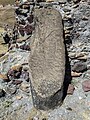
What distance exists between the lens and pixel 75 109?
421cm

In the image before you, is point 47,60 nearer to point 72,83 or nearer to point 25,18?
point 72,83

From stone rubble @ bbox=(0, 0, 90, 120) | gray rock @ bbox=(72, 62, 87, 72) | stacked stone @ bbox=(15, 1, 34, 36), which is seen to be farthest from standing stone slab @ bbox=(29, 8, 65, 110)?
stacked stone @ bbox=(15, 1, 34, 36)

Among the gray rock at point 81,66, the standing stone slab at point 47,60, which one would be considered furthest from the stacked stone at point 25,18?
the gray rock at point 81,66

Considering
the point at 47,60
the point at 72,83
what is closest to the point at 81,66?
the point at 72,83

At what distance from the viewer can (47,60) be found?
4.38m

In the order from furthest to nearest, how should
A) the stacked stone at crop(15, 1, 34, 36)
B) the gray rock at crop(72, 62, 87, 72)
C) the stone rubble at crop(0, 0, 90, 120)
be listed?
the stacked stone at crop(15, 1, 34, 36) < the gray rock at crop(72, 62, 87, 72) < the stone rubble at crop(0, 0, 90, 120)

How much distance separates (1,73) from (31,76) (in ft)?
2.20

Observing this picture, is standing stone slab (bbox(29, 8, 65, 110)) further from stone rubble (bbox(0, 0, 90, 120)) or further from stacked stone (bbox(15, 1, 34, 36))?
stacked stone (bbox(15, 1, 34, 36))

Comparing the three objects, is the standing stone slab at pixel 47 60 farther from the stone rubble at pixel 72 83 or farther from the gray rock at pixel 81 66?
the gray rock at pixel 81 66

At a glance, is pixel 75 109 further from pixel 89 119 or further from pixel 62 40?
pixel 62 40

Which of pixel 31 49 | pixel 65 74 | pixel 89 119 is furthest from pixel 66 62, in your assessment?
pixel 89 119

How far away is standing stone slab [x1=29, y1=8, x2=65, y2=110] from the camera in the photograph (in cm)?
427

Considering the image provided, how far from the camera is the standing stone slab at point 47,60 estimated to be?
427 cm

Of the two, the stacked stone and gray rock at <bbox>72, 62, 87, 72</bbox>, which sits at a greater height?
the stacked stone
